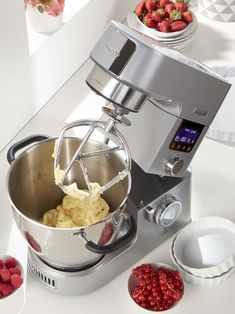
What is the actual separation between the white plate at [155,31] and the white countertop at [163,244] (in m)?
0.06

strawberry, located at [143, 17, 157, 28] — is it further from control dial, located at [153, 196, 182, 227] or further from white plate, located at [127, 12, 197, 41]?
control dial, located at [153, 196, 182, 227]

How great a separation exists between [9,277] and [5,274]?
1 cm

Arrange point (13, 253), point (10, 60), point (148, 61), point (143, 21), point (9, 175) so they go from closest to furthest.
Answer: point (148, 61) → point (9, 175) → point (13, 253) → point (10, 60) → point (143, 21)

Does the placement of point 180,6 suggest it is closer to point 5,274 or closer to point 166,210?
point 166,210

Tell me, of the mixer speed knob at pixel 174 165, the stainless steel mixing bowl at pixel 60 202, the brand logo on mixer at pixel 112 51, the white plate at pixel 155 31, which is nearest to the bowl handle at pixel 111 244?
the stainless steel mixing bowl at pixel 60 202

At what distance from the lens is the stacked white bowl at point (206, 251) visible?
988 mm

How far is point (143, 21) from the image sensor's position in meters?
1.56

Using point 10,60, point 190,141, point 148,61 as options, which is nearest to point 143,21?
point 10,60

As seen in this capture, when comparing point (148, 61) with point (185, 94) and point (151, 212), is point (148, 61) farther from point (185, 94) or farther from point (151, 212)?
point (151, 212)

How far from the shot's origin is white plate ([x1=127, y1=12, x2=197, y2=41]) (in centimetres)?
151

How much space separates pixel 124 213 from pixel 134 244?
0.28 ft

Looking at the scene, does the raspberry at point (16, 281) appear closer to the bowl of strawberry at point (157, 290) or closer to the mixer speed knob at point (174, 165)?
the bowl of strawberry at point (157, 290)

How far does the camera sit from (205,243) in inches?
41.3

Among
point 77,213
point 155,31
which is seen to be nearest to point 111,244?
point 77,213
